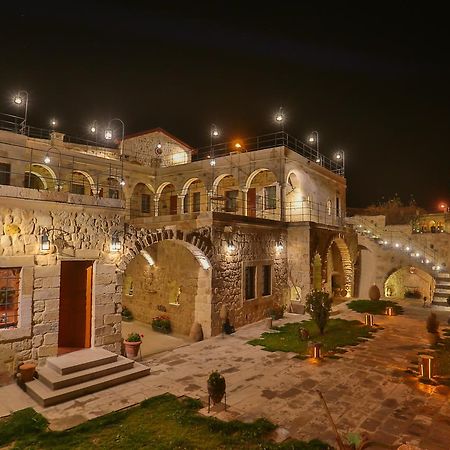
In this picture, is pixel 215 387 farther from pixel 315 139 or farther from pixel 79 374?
pixel 315 139

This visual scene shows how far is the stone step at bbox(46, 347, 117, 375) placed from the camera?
8359mm

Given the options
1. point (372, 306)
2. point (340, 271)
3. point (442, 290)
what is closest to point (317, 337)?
point (372, 306)

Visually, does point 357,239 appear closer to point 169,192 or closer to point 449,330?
point 449,330

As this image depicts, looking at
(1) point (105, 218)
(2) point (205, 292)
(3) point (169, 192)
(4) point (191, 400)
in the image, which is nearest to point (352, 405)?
(4) point (191, 400)

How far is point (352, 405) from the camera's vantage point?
24.5 feet

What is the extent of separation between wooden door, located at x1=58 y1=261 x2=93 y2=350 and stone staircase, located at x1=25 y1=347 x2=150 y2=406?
80cm

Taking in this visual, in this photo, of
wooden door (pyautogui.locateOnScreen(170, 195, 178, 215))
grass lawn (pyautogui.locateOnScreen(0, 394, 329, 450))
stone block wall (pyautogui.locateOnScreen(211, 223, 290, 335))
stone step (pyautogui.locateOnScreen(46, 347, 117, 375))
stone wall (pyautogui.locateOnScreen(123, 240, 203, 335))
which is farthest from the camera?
wooden door (pyautogui.locateOnScreen(170, 195, 178, 215))

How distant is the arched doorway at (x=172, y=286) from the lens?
44.6 feet

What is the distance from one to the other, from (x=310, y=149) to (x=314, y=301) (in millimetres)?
12938

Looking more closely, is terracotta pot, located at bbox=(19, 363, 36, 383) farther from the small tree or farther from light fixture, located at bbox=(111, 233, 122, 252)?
the small tree

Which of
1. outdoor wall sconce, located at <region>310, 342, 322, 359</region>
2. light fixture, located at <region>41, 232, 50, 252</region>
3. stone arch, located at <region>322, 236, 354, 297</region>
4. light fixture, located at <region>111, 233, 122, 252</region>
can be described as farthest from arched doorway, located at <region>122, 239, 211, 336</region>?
stone arch, located at <region>322, 236, 354, 297</region>

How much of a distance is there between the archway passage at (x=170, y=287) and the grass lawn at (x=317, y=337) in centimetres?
271

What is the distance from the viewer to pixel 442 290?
772 inches

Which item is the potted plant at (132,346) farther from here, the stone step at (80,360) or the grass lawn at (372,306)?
the grass lawn at (372,306)
